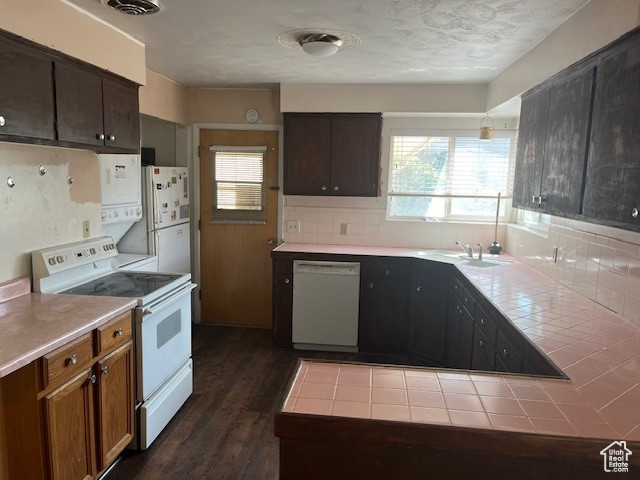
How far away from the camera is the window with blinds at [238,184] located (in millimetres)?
4445

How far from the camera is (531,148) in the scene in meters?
2.67

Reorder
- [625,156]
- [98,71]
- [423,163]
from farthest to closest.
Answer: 1. [423,163]
2. [98,71]
3. [625,156]

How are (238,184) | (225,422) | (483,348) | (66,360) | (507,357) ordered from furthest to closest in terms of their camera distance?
(238,184)
(225,422)
(483,348)
(507,357)
(66,360)

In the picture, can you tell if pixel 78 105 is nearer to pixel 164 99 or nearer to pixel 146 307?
pixel 146 307

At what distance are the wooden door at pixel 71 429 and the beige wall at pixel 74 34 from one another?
157cm

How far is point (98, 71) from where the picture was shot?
2.47 meters

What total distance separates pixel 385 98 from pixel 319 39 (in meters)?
1.46

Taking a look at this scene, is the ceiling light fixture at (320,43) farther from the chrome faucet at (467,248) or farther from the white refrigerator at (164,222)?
the chrome faucet at (467,248)

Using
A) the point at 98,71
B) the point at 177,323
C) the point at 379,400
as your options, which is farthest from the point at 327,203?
the point at 379,400

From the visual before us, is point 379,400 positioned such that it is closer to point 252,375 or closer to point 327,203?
point 252,375

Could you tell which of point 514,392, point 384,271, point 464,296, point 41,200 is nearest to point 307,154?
point 384,271

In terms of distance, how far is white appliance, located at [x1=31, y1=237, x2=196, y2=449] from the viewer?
7.93ft

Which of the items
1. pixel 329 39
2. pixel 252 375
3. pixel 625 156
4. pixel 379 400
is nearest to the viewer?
pixel 379 400

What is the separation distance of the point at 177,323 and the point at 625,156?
2.47 m
